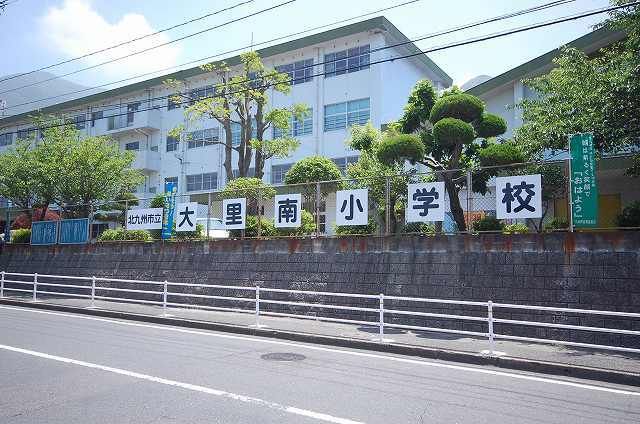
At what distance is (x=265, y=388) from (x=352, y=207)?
25.1ft

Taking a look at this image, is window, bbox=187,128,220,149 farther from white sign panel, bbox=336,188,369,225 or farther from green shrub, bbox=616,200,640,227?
green shrub, bbox=616,200,640,227

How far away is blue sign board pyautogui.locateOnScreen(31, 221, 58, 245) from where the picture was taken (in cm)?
2111

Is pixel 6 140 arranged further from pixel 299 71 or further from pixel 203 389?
pixel 203 389

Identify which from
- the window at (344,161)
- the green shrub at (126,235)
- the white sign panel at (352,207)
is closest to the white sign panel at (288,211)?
the white sign panel at (352,207)

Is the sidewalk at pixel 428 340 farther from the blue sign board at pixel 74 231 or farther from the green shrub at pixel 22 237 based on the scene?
the green shrub at pixel 22 237

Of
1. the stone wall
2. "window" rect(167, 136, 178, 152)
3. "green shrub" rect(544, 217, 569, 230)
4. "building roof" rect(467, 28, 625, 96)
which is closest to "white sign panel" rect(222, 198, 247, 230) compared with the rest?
the stone wall

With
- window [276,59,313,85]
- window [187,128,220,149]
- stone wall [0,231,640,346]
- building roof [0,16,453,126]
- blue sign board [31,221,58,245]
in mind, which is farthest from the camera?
window [187,128,220,149]

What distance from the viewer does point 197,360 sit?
7.89 m

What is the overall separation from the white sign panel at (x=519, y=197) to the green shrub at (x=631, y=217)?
6.32 ft

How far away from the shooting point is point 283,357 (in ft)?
27.6

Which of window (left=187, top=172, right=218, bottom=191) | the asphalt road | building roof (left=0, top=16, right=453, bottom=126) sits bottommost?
the asphalt road

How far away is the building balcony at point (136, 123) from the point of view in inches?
1494

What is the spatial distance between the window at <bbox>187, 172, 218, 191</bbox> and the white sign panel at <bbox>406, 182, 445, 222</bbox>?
23839mm

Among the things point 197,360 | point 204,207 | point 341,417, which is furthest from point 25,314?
point 341,417
